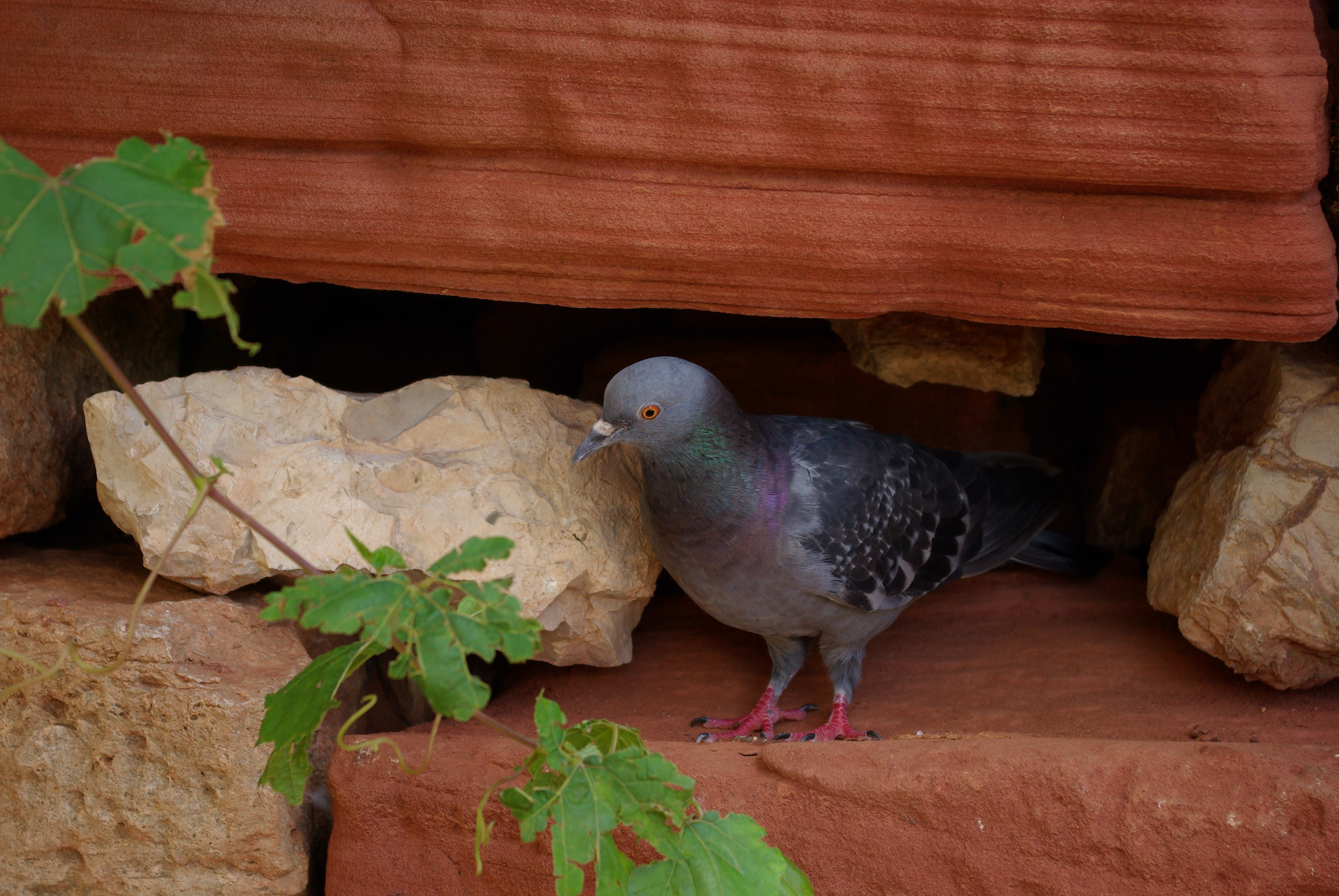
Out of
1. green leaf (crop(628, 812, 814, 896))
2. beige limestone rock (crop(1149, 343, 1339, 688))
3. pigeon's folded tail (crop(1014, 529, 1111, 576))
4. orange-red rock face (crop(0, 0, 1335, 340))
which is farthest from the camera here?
pigeon's folded tail (crop(1014, 529, 1111, 576))

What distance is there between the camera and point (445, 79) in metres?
2.44

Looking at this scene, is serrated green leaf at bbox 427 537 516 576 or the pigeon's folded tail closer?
serrated green leaf at bbox 427 537 516 576

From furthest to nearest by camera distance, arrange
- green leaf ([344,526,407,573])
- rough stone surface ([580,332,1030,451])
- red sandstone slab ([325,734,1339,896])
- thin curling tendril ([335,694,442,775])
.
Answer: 1. rough stone surface ([580,332,1030,451])
2. red sandstone slab ([325,734,1339,896])
3. thin curling tendril ([335,694,442,775])
4. green leaf ([344,526,407,573])

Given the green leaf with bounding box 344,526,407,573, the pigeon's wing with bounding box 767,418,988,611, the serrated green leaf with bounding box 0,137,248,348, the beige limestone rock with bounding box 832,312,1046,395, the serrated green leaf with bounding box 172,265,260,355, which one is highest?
the serrated green leaf with bounding box 0,137,248,348

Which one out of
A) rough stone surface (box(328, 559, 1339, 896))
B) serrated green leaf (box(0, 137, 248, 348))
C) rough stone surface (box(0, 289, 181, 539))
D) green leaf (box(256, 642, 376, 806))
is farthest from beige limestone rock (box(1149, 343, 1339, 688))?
rough stone surface (box(0, 289, 181, 539))

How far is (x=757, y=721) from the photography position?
3236mm

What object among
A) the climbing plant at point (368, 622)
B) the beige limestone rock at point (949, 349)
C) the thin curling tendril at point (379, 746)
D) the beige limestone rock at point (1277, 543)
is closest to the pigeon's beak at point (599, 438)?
the thin curling tendril at point (379, 746)

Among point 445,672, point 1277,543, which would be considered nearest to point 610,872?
point 445,672

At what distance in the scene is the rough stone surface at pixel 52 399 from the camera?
2.69m

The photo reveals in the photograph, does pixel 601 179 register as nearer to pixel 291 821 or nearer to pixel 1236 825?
pixel 291 821

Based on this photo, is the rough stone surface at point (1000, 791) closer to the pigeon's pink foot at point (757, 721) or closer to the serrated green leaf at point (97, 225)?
the pigeon's pink foot at point (757, 721)

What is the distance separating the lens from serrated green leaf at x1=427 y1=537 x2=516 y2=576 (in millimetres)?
1480

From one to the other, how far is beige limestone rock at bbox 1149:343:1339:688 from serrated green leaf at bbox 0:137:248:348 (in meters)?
2.81

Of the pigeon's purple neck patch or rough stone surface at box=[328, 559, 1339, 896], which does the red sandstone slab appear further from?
the pigeon's purple neck patch
